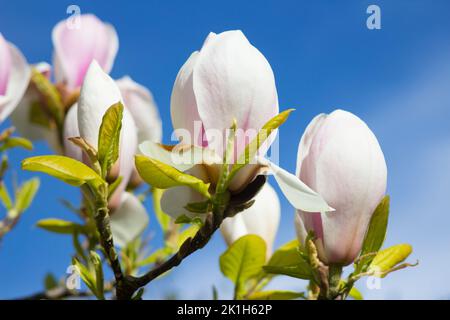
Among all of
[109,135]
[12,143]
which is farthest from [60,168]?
[12,143]

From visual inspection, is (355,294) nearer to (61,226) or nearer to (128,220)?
(128,220)

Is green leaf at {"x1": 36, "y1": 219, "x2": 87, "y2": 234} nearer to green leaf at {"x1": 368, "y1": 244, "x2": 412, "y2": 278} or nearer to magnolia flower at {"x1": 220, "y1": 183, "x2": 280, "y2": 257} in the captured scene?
magnolia flower at {"x1": 220, "y1": 183, "x2": 280, "y2": 257}

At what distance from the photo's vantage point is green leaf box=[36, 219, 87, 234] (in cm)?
114

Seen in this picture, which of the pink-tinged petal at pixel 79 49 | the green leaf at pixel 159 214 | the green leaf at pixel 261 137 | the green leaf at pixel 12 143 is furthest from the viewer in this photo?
the green leaf at pixel 159 214

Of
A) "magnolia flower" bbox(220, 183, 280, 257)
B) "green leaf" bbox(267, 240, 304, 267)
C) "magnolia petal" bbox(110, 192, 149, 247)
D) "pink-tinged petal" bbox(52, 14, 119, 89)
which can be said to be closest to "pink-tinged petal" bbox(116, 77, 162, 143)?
"pink-tinged petal" bbox(52, 14, 119, 89)

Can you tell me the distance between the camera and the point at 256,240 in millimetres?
979

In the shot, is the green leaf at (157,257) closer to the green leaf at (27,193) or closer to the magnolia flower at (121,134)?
the magnolia flower at (121,134)

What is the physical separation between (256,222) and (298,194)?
0.42 m

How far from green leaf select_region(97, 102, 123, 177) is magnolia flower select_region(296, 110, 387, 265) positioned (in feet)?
0.76

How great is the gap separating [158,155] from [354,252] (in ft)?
0.96

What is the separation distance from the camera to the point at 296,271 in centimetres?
83

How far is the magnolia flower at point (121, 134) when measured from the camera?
0.76 metres

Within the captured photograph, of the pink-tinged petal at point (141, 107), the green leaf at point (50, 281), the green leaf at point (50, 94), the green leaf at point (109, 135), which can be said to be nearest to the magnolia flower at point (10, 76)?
the green leaf at point (50, 94)

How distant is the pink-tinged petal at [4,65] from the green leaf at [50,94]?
0.16m
